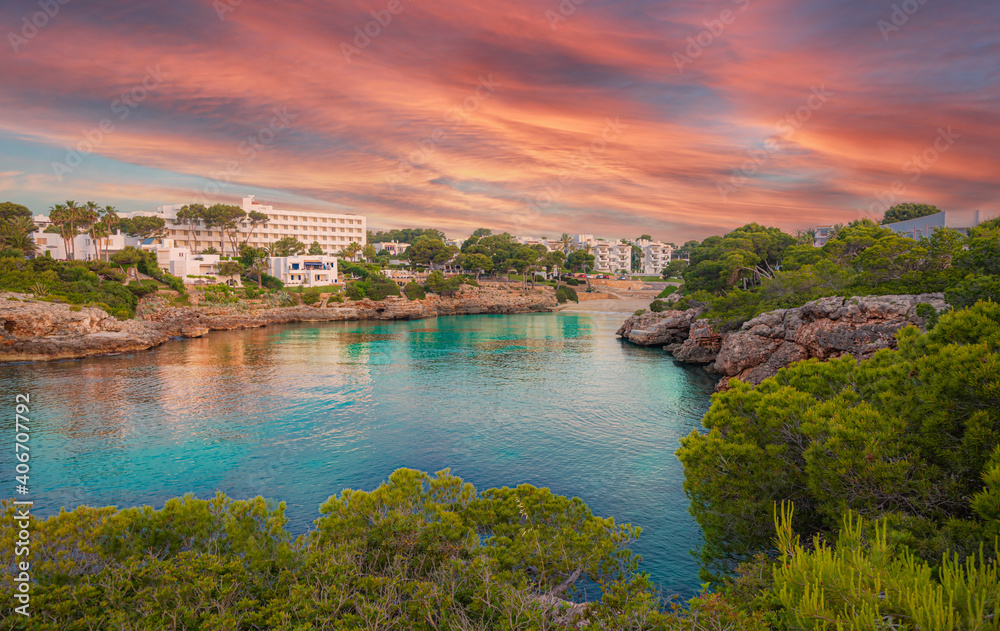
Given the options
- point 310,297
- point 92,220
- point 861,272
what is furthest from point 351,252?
point 861,272

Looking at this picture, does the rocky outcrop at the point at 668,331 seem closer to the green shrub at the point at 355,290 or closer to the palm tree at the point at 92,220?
the green shrub at the point at 355,290

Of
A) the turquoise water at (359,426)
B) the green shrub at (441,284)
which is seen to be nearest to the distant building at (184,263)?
the green shrub at (441,284)

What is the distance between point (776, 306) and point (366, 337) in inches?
2113

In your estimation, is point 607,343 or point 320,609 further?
point 607,343

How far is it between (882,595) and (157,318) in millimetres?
88577

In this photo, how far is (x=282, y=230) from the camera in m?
137

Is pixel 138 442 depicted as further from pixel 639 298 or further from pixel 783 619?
pixel 639 298

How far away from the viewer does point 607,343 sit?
68.9m

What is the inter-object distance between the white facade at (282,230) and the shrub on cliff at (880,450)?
445ft

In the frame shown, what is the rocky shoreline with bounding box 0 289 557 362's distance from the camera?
52062 mm

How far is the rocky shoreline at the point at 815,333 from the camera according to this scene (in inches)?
1209

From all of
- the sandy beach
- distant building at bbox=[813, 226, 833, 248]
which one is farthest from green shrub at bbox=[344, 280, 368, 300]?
distant building at bbox=[813, 226, 833, 248]

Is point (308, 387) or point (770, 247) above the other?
point (770, 247)

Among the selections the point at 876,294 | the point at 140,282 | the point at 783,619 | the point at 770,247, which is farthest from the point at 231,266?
the point at 783,619
